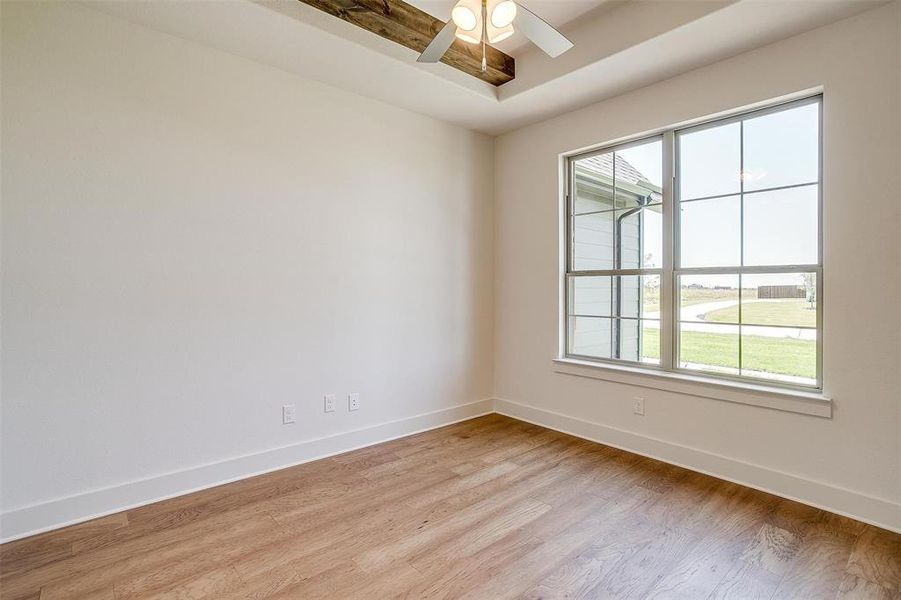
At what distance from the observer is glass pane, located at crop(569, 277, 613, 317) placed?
11.7 feet

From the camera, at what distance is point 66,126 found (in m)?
2.24

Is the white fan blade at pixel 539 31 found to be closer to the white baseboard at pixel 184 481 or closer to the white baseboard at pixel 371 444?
the white baseboard at pixel 371 444

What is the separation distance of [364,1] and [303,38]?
0.41 metres

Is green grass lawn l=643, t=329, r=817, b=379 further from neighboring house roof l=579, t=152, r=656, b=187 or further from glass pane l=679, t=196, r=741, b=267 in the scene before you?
neighboring house roof l=579, t=152, r=656, b=187

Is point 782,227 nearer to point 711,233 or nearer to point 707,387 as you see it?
point 711,233

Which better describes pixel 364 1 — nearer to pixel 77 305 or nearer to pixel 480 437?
pixel 77 305

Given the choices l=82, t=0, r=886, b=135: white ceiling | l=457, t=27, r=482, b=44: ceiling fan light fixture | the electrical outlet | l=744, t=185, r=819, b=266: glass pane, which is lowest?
the electrical outlet

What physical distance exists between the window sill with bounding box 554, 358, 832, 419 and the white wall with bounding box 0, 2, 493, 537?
139 cm

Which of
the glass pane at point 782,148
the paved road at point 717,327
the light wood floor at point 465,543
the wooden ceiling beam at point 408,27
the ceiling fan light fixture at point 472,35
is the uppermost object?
the wooden ceiling beam at point 408,27

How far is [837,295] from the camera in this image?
7.84 ft

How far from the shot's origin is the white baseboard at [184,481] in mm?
2164

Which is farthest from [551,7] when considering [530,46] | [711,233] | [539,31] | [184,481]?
[184,481]

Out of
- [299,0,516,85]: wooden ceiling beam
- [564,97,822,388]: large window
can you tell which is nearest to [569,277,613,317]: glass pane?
[564,97,822,388]: large window

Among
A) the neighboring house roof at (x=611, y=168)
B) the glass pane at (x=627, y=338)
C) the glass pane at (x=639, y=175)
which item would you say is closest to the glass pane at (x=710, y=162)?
the glass pane at (x=639, y=175)
